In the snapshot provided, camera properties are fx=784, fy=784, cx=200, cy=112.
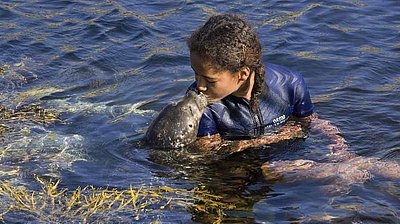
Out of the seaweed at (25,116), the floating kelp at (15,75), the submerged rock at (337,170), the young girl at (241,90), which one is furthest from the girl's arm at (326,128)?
the floating kelp at (15,75)

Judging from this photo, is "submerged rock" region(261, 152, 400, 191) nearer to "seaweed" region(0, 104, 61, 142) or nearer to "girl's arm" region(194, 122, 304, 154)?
"girl's arm" region(194, 122, 304, 154)

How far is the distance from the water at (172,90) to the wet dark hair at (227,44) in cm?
89

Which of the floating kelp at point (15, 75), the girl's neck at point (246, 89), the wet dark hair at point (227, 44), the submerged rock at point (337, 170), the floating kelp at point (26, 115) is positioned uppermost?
the wet dark hair at point (227, 44)

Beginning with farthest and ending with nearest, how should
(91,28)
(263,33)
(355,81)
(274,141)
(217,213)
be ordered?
A: 1. (91,28)
2. (263,33)
3. (355,81)
4. (274,141)
5. (217,213)

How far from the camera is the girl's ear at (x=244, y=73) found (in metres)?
6.21

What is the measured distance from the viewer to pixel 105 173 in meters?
6.40

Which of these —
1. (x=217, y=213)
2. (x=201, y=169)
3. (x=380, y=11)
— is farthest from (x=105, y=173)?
(x=380, y=11)

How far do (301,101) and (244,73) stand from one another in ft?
2.73

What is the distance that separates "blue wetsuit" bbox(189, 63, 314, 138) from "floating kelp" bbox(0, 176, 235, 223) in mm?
827

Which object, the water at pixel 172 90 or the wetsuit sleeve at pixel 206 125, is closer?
the water at pixel 172 90

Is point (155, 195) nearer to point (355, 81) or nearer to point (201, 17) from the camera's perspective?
point (355, 81)

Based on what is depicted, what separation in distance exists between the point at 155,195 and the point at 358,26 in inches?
224

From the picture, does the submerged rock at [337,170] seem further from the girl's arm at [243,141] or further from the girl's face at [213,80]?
the girl's face at [213,80]

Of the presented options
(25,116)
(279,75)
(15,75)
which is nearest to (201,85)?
(279,75)
